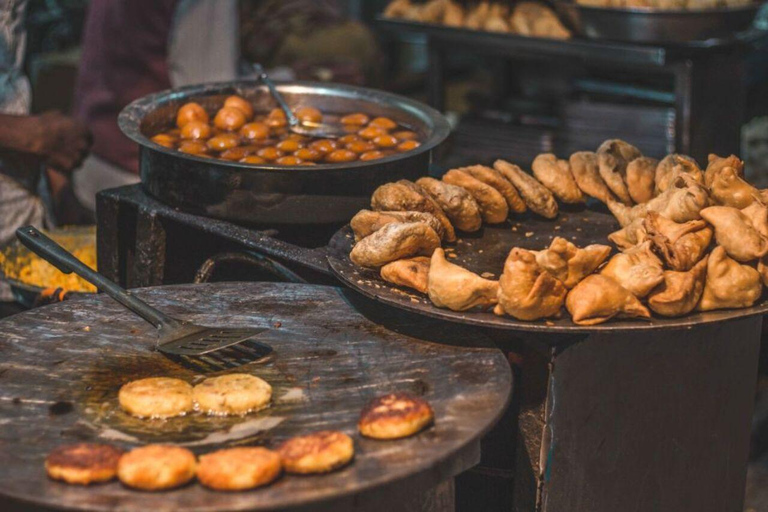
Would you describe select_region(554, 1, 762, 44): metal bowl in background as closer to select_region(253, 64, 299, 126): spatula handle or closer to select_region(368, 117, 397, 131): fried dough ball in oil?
select_region(368, 117, 397, 131): fried dough ball in oil

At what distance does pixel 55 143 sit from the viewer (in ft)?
12.6

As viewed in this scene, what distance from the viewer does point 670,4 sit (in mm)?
5039

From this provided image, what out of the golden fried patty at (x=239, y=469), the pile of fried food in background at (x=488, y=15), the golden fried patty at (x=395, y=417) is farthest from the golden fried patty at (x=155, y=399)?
the pile of fried food in background at (x=488, y=15)

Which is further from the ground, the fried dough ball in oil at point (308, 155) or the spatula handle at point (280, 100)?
the spatula handle at point (280, 100)

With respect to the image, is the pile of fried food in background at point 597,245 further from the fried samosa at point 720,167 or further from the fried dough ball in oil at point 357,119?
the fried dough ball in oil at point 357,119

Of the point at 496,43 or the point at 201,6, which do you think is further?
the point at 496,43

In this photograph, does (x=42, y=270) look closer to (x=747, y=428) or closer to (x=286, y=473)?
(x=286, y=473)

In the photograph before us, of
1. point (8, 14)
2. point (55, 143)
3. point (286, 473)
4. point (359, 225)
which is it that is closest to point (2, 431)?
point (286, 473)

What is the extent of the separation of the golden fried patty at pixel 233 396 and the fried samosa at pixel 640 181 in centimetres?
127

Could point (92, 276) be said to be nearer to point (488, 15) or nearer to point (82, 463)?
point (82, 463)

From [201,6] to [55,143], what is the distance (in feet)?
3.97

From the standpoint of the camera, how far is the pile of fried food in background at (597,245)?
2.15 metres

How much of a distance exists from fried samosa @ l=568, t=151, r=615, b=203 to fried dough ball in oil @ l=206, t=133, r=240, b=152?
41.1 inches

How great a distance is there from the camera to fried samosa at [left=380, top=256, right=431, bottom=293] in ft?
7.51
